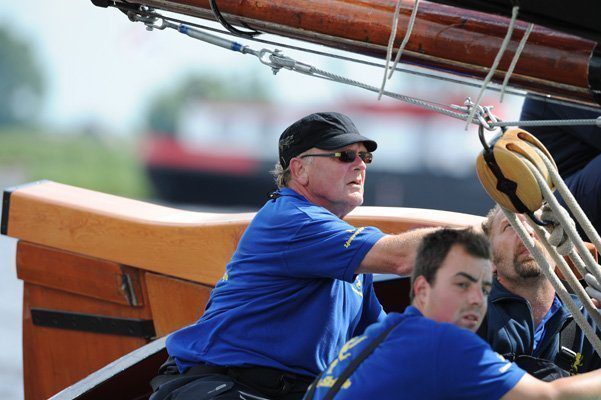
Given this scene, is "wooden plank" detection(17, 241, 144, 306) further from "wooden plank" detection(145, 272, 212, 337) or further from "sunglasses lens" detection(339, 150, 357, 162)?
"sunglasses lens" detection(339, 150, 357, 162)

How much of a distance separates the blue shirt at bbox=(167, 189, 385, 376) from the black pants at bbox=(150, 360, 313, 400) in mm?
22

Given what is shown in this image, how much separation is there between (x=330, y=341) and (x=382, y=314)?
33 centimetres

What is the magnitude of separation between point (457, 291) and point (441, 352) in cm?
14

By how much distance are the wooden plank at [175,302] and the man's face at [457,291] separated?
7.08 ft

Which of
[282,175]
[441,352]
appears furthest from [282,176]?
[441,352]

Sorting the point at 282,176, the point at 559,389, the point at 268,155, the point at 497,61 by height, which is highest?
the point at 497,61

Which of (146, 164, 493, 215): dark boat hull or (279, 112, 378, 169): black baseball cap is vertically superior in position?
(279, 112, 378, 169): black baseball cap

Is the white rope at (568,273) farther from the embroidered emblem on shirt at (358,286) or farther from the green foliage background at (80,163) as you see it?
the green foliage background at (80,163)

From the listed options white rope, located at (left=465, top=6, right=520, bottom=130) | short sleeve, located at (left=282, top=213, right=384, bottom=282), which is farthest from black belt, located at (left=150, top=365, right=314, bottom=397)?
white rope, located at (left=465, top=6, right=520, bottom=130)

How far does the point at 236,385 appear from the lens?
8.93 feet

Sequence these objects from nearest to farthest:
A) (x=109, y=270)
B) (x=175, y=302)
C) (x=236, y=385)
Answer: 1. (x=236, y=385)
2. (x=175, y=302)
3. (x=109, y=270)

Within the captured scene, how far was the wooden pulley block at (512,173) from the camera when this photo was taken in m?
2.20

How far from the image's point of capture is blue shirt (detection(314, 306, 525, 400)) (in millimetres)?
1918

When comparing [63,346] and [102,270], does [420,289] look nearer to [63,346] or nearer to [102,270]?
[102,270]
